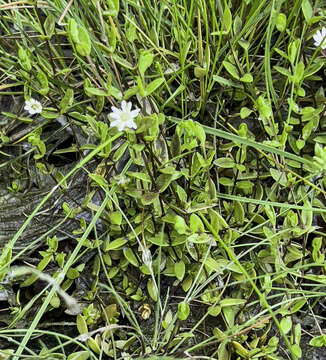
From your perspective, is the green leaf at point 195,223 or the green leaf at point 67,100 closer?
the green leaf at point 195,223

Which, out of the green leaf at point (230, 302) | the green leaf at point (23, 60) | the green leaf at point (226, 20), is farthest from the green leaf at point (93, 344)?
the green leaf at point (226, 20)

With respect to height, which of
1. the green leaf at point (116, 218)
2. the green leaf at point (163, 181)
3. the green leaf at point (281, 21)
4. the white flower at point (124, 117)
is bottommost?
the green leaf at point (116, 218)

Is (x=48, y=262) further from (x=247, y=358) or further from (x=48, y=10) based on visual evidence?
(x=48, y=10)

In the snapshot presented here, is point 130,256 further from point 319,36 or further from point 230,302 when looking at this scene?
point 319,36

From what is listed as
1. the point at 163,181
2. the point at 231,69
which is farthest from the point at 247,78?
the point at 163,181

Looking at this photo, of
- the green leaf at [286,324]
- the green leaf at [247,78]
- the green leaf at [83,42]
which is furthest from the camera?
the green leaf at [247,78]

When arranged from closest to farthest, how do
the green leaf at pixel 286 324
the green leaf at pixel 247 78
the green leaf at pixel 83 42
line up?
the green leaf at pixel 83 42 → the green leaf at pixel 286 324 → the green leaf at pixel 247 78

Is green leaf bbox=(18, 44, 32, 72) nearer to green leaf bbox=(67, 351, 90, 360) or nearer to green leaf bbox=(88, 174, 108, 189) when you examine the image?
green leaf bbox=(88, 174, 108, 189)

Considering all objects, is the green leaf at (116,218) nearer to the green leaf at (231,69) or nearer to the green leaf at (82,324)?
the green leaf at (82,324)
